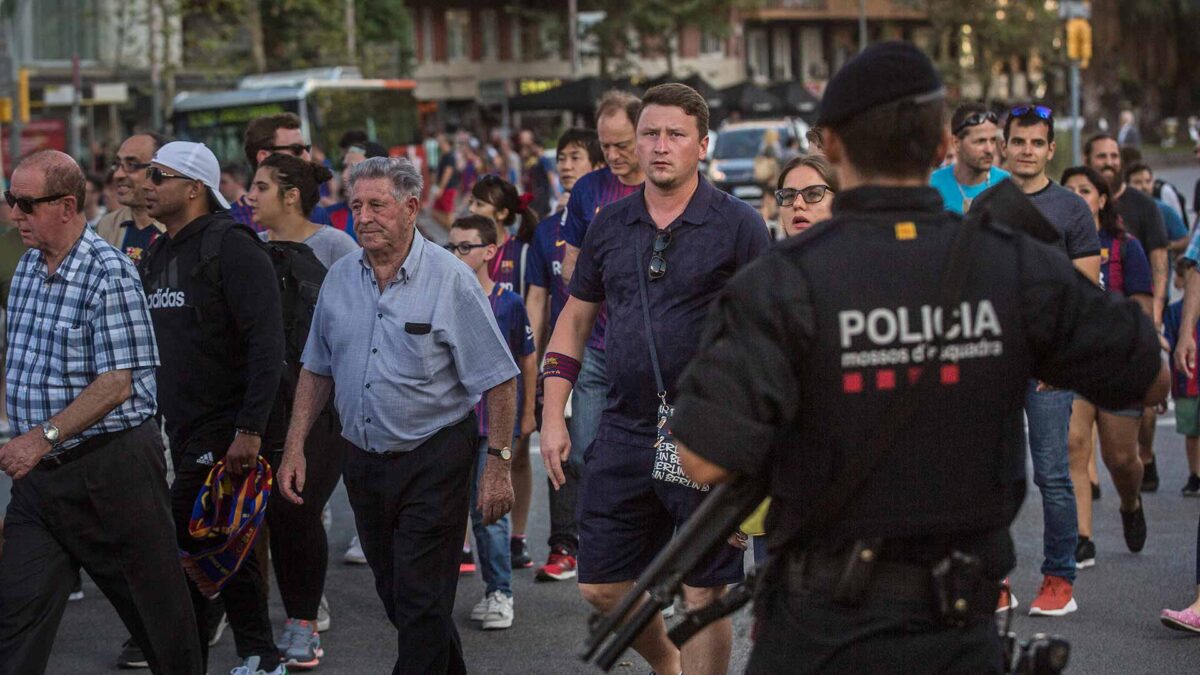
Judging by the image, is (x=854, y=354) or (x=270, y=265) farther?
(x=270, y=265)

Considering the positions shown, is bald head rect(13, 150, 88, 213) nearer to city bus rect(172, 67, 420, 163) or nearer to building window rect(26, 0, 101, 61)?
city bus rect(172, 67, 420, 163)

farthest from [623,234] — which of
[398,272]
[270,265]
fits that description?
[270,265]

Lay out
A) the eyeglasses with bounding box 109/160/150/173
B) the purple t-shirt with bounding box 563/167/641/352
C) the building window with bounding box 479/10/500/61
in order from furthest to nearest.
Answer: the building window with bounding box 479/10/500/61, the purple t-shirt with bounding box 563/167/641/352, the eyeglasses with bounding box 109/160/150/173

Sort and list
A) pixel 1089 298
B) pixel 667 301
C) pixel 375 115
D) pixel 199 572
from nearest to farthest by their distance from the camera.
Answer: pixel 1089 298 → pixel 667 301 → pixel 199 572 → pixel 375 115

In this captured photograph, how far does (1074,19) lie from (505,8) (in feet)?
161

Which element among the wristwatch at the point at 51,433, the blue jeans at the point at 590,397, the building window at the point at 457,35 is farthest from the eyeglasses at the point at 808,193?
the building window at the point at 457,35

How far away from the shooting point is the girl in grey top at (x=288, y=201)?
755cm

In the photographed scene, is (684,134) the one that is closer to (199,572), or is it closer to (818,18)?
(199,572)

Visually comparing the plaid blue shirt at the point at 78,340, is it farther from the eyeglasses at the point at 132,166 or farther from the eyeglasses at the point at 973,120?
the eyeglasses at the point at 973,120

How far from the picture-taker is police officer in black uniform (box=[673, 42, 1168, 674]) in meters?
3.26

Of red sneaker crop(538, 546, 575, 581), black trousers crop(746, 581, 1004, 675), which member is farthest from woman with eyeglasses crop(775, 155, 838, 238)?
black trousers crop(746, 581, 1004, 675)

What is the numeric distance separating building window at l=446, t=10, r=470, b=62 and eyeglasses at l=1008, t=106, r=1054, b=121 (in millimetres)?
66133

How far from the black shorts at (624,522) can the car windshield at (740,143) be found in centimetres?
3118

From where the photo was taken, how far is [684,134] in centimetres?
562
